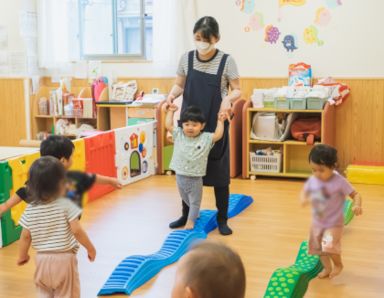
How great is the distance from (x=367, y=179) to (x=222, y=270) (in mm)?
3796

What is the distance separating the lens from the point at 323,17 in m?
5.36

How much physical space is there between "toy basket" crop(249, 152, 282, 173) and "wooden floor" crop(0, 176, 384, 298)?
130mm

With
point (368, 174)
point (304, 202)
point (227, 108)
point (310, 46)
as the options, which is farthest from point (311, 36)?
point (304, 202)

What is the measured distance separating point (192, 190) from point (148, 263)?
2.20 feet

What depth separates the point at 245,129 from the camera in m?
5.25

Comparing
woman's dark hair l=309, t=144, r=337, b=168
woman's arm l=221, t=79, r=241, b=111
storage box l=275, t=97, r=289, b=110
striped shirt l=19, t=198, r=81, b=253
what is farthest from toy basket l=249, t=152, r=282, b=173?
woman's dark hair l=309, t=144, r=337, b=168

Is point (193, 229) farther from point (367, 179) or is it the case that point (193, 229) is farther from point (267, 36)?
point (267, 36)

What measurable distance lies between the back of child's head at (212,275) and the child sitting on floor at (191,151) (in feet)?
6.94

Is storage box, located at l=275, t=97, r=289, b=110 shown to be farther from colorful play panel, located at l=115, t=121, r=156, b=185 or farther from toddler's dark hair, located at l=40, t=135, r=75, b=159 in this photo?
toddler's dark hair, located at l=40, t=135, r=75, b=159

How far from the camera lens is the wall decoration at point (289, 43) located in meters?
5.48

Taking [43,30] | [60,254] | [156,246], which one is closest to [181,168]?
[156,246]

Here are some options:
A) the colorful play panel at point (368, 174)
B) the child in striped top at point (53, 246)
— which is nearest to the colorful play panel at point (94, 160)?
the child in striped top at point (53, 246)

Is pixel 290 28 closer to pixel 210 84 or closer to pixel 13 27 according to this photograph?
pixel 210 84

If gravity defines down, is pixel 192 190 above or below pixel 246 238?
above
